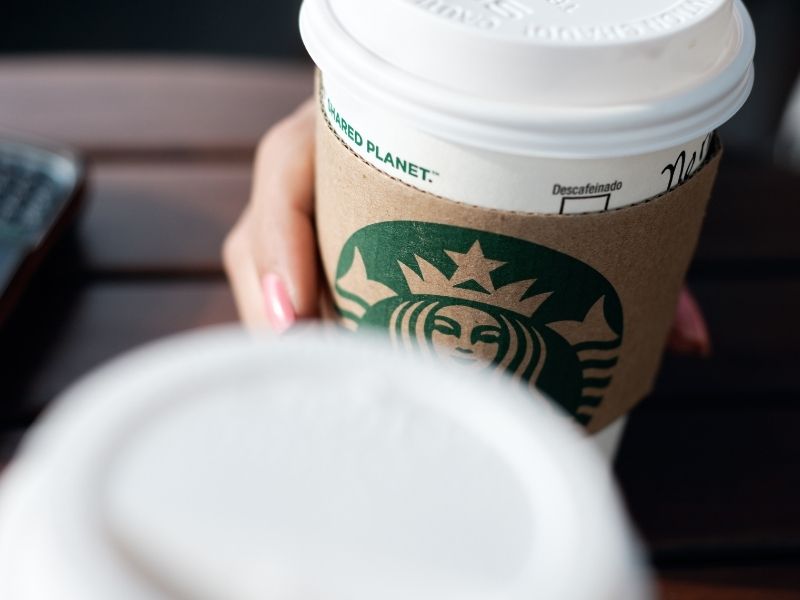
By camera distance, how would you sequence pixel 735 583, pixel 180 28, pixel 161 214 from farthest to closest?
pixel 180 28 → pixel 161 214 → pixel 735 583

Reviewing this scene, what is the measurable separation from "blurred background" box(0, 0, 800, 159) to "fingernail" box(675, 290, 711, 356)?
1.22 meters

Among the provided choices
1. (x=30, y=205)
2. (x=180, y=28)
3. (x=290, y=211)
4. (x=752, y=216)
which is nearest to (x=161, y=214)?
(x=30, y=205)

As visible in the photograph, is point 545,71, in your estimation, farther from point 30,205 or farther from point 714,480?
point 30,205

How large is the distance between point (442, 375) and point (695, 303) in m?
0.58

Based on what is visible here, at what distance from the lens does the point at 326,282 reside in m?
0.61

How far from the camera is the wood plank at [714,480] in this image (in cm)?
62

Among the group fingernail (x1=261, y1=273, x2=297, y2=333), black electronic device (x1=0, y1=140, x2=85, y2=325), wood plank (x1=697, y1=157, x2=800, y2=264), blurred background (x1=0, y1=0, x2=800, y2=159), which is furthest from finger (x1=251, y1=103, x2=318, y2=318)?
blurred background (x1=0, y1=0, x2=800, y2=159)

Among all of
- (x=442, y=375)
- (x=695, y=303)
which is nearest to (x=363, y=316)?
(x=442, y=375)

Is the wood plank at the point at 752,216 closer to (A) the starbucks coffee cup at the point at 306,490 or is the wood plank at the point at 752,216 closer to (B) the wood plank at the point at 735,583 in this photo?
(B) the wood plank at the point at 735,583

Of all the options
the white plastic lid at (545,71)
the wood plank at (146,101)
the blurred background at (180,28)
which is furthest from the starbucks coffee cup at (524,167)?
the blurred background at (180,28)

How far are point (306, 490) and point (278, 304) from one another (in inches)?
16.3

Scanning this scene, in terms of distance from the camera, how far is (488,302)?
1.64ft

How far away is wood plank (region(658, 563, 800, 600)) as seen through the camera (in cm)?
59

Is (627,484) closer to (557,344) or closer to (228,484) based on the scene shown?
(557,344)
